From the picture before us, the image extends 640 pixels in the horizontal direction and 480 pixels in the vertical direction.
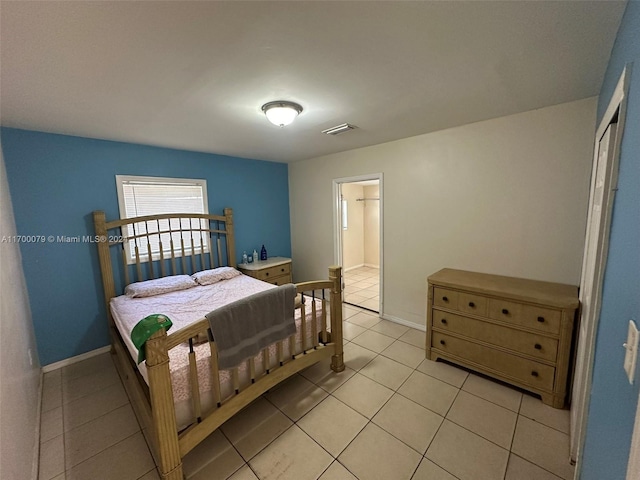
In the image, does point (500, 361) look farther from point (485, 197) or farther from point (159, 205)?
point (159, 205)

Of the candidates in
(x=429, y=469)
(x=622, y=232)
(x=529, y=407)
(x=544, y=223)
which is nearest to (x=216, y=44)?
(x=622, y=232)

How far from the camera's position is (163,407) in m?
1.32

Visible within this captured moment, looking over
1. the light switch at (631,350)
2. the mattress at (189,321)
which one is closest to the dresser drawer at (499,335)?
the mattress at (189,321)

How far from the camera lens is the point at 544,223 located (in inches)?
85.4

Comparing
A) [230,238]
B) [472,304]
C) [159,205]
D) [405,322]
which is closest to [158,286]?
[159,205]

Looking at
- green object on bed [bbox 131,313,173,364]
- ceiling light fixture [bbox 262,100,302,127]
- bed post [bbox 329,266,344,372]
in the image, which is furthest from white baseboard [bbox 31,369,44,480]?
ceiling light fixture [bbox 262,100,302,127]

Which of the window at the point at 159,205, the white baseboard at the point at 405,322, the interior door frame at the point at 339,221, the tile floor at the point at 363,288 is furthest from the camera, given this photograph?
the tile floor at the point at 363,288

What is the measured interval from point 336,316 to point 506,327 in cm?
141

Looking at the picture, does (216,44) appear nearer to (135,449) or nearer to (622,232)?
(622,232)

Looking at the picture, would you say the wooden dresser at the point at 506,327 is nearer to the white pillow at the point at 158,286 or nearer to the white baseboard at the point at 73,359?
the white pillow at the point at 158,286

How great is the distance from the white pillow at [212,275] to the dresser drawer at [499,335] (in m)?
2.48

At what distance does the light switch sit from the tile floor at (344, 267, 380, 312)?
122 inches

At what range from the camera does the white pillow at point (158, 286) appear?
2633 millimetres

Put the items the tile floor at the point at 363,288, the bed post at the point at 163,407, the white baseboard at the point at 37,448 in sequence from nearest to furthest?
the bed post at the point at 163,407, the white baseboard at the point at 37,448, the tile floor at the point at 363,288
